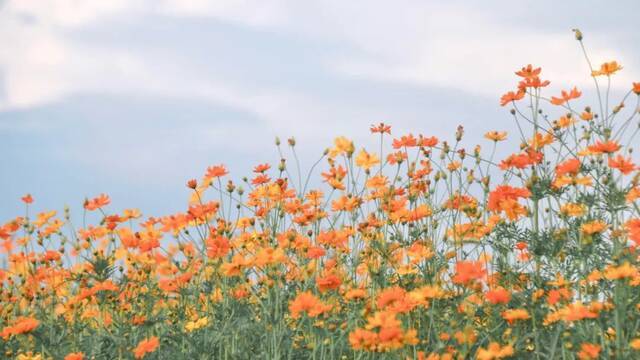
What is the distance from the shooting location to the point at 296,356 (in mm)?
4090

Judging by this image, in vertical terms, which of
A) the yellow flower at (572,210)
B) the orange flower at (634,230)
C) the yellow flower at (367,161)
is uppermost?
the yellow flower at (367,161)

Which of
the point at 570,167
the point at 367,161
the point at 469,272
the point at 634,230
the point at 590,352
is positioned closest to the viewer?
the point at 590,352

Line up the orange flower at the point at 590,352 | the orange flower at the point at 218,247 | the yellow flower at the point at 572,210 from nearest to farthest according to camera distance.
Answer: the orange flower at the point at 590,352 → the yellow flower at the point at 572,210 → the orange flower at the point at 218,247

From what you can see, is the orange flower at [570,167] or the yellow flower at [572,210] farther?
the yellow flower at [572,210]

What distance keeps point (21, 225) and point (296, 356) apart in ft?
8.30

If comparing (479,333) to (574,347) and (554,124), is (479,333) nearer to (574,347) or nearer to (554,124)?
(574,347)

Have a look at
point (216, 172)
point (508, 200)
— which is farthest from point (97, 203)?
point (508, 200)

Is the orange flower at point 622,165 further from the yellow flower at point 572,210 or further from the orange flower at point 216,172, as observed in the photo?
the orange flower at point 216,172

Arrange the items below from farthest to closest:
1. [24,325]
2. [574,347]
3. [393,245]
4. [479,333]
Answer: [393,245] < [479,333] < [24,325] < [574,347]

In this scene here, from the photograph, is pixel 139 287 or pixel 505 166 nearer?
pixel 505 166

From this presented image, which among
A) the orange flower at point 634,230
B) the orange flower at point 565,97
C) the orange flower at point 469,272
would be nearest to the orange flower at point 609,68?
the orange flower at point 565,97

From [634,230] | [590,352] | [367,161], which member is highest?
[367,161]

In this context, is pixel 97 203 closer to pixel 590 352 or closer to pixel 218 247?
pixel 218 247

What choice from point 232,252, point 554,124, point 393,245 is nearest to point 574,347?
point 393,245
